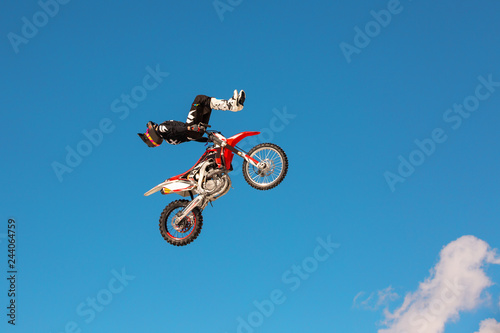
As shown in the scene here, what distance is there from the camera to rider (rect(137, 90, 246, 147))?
1773 centimetres

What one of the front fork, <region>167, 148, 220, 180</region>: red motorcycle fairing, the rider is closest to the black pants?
the rider

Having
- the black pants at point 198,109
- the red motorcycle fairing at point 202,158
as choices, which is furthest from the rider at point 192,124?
the red motorcycle fairing at point 202,158

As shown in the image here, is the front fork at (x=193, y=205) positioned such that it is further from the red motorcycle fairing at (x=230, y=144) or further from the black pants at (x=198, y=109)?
the black pants at (x=198, y=109)

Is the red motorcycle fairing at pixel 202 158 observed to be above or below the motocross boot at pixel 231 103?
below

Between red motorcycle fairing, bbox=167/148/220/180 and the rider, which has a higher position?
the rider

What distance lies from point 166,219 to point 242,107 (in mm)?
4584

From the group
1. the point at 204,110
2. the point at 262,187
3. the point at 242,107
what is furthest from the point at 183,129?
the point at 262,187

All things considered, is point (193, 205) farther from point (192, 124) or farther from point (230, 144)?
point (192, 124)

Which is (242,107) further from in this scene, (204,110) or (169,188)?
(169,188)

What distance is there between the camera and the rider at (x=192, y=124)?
1773cm

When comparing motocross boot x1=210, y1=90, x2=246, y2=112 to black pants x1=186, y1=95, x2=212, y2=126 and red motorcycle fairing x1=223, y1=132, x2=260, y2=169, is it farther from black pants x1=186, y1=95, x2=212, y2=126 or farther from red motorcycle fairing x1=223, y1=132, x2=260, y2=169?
red motorcycle fairing x1=223, y1=132, x2=260, y2=169

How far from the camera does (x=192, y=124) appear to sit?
17906 mm

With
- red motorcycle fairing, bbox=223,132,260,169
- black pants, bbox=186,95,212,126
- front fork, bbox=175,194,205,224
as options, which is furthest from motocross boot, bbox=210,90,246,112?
front fork, bbox=175,194,205,224

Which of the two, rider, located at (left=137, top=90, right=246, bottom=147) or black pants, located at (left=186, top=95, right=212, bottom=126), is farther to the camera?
black pants, located at (left=186, top=95, right=212, bottom=126)
